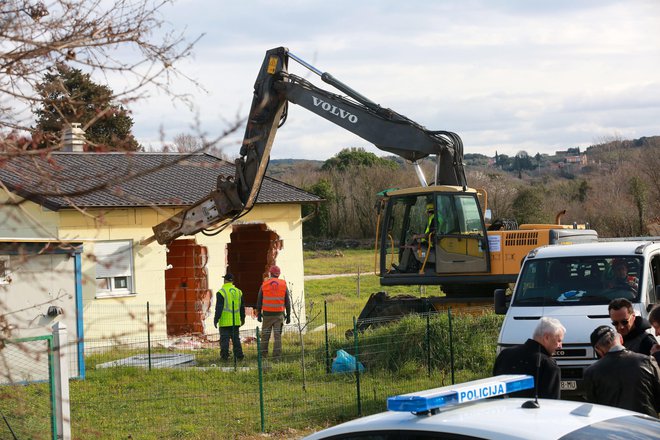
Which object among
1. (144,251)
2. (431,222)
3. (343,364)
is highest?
(431,222)

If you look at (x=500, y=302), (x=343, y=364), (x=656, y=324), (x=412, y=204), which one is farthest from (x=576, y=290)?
(x=412, y=204)

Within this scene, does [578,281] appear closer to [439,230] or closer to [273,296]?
[439,230]

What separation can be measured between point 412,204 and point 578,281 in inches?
246

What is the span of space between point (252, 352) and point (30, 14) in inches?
609

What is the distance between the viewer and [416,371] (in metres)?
16.1

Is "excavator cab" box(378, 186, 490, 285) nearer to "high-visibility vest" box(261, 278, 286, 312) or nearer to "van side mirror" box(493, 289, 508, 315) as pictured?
"high-visibility vest" box(261, 278, 286, 312)

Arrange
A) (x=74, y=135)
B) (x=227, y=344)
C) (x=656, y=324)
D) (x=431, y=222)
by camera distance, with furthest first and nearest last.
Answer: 1. (x=431, y=222)
2. (x=227, y=344)
3. (x=656, y=324)
4. (x=74, y=135)

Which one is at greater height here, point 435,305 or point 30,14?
point 30,14

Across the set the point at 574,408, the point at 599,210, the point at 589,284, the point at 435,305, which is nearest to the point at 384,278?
the point at 435,305

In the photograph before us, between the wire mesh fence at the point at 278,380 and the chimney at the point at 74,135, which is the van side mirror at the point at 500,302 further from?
the chimney at the point at 74,135

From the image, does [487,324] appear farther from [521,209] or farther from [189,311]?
[521,209]

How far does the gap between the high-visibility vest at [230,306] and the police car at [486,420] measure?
45.1ft

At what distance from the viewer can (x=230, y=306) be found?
63.3ft

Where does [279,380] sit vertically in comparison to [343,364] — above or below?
below
